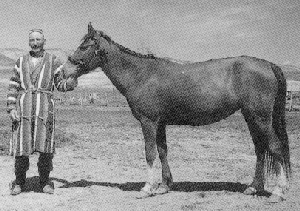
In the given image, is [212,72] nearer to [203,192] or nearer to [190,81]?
[190,81]

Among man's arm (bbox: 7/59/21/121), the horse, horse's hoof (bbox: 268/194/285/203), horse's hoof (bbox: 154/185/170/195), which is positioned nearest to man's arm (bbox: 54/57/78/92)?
the horse

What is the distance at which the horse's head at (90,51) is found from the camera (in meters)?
5.89

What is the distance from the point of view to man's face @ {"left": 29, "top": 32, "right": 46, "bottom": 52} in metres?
5.53

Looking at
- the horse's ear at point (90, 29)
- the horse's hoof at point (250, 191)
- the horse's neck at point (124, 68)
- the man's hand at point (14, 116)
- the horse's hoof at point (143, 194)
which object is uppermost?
the horse's ear at point (90, 29)

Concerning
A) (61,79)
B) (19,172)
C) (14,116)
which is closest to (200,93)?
(61,79)

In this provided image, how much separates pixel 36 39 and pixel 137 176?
3.22 m

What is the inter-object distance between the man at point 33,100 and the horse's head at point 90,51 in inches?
14.4

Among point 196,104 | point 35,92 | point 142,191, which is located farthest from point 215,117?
point 35,92

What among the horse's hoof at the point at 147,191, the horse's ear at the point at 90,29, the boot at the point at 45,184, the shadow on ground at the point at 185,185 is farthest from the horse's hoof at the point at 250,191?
the horse's ear at the point at 90,29

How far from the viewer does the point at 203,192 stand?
5.78 m

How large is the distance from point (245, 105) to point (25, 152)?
11.0ft

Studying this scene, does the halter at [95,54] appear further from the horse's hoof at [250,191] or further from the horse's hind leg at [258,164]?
the horse's hoof at [250,191]

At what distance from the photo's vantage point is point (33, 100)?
5.55 meters

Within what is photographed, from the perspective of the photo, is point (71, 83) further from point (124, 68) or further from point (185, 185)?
point (185, 185)
